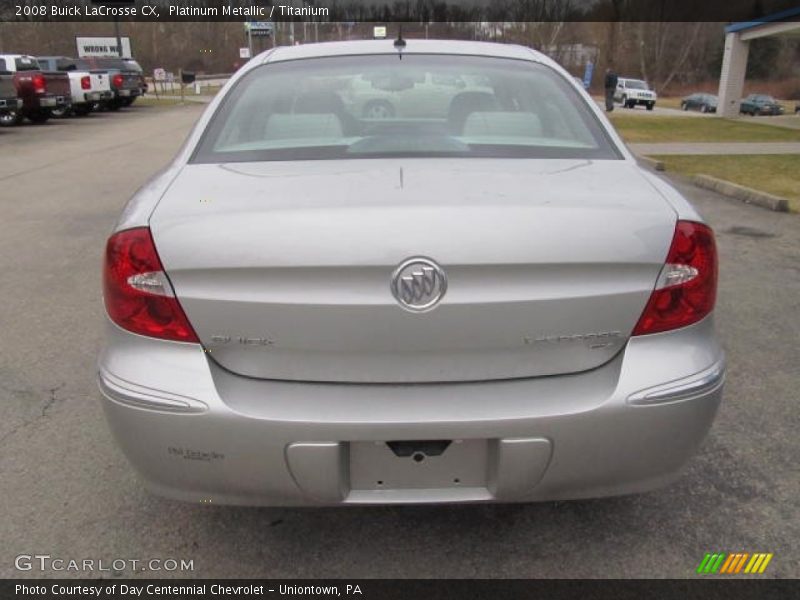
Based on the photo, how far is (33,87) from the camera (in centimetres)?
2005

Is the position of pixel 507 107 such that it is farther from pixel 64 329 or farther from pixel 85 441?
pixel 64 329

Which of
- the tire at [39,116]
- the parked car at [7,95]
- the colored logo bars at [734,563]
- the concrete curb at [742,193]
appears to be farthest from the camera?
the tire at [39,116]

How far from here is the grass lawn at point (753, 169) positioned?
975cm

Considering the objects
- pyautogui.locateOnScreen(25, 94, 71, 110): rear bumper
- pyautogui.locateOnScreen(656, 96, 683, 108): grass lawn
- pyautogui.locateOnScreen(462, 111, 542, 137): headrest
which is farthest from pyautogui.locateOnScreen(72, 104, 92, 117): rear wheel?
pyautogui.locateOnScreen(656, 96, 683, 108): grass lawn

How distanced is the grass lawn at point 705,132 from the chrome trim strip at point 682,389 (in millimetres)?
15186

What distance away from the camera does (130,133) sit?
62.1 ft

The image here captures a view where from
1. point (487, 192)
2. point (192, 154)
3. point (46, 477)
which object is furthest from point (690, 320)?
point (46, 477)

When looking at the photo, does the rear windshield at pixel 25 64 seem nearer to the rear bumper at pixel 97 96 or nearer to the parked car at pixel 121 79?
the rear bumper at pixel 97 96

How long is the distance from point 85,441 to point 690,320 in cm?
252

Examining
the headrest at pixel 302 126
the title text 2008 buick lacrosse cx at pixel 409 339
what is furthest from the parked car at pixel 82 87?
the title text 2008 buick lacrosse cx at pixel 409 339

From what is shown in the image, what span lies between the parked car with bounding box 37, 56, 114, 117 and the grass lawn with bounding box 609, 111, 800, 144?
17.2 meters

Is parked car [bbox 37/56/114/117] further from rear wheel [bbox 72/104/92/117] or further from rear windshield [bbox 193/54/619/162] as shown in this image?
rear windshield [bbox 193/54/619/162]

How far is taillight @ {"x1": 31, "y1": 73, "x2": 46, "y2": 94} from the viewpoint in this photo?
65.7 ft

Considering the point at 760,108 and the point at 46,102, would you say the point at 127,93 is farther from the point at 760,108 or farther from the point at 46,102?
the point at 760,108
